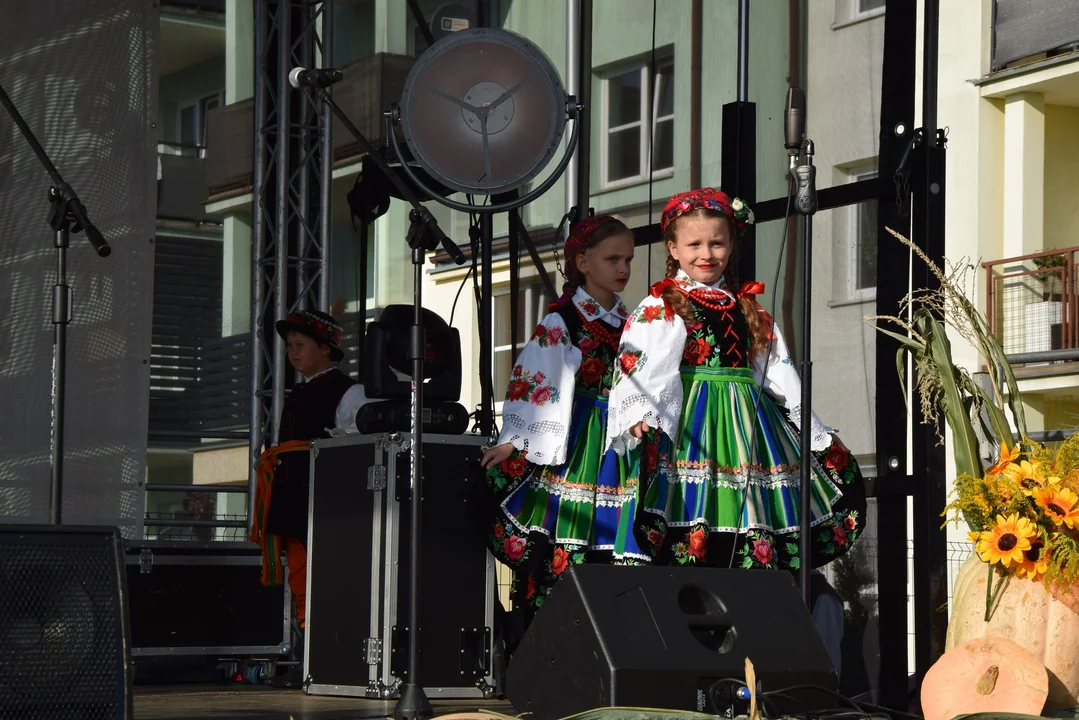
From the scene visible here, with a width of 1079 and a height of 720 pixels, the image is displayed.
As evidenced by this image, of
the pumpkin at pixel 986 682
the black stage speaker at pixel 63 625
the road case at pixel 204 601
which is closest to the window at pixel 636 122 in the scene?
the road case at pixel 204 601

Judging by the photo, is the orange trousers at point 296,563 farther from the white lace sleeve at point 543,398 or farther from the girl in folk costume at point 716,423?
the girl in folk costume at point 716,423

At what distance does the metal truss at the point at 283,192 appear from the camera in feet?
20.1

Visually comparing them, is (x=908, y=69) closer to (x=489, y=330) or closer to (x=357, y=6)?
(x=489, y=330)

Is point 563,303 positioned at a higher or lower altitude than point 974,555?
higher

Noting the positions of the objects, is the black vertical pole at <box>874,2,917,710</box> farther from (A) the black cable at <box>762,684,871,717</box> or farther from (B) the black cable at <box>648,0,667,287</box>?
(A) the black cable at <box>762,684,871,717</box>

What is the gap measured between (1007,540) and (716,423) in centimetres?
78

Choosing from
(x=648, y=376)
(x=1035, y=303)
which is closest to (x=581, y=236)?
(x=648, y=376)

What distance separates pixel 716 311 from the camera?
13.3 feet

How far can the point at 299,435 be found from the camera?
5543mm

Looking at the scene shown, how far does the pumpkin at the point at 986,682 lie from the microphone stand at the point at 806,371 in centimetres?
51

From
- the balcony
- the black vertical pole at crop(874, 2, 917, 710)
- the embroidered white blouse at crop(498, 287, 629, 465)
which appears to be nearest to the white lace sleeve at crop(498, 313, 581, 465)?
the embroidered white blouse at crop(498, 287, 629, 465)

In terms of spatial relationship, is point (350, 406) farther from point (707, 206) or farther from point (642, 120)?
point (707, 206)

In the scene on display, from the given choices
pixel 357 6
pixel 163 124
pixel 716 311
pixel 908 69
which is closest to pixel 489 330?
pixel 716 311

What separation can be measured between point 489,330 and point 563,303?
641mm
